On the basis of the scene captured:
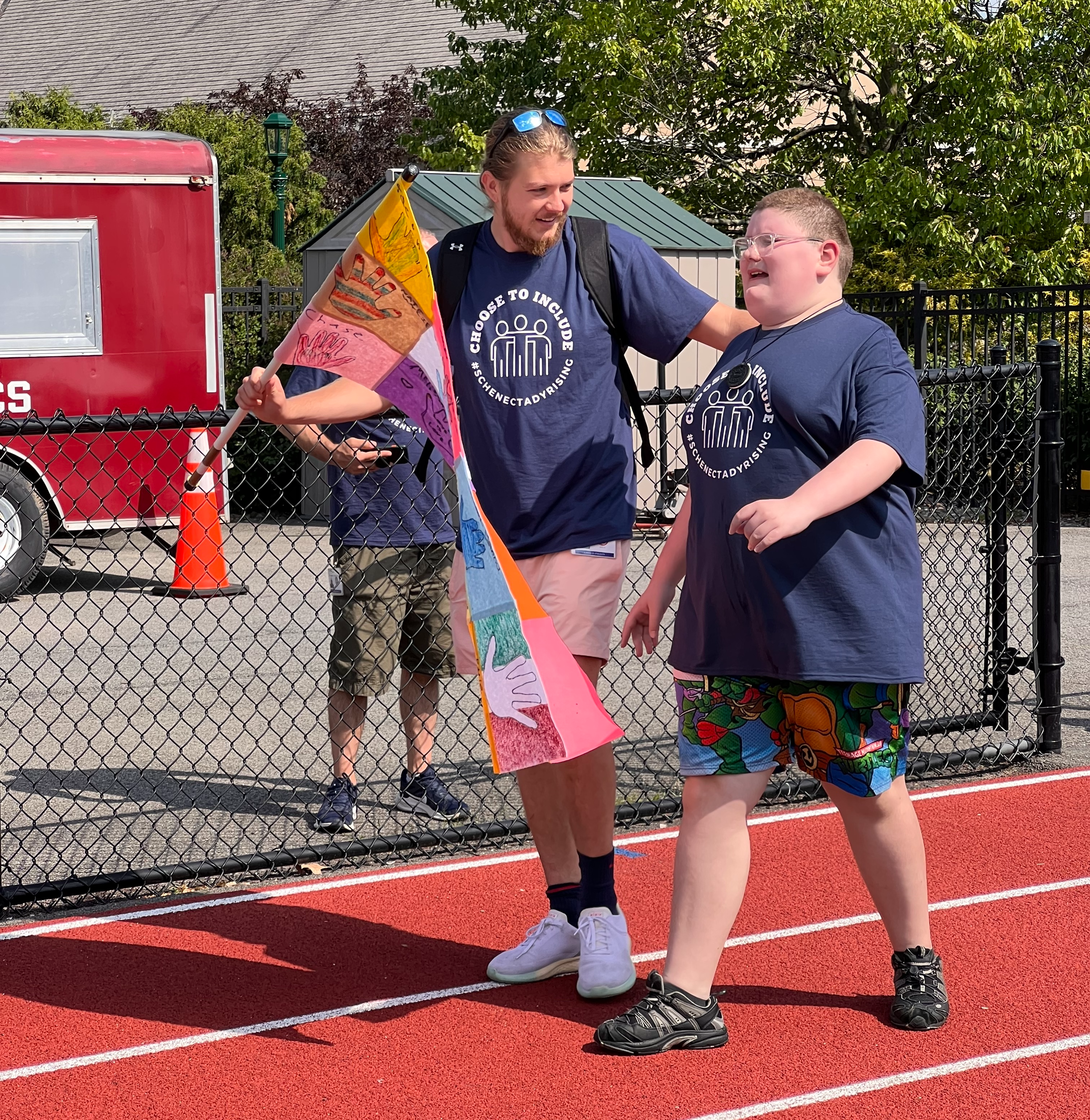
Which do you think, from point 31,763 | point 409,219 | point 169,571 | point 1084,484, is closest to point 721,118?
point 169,571

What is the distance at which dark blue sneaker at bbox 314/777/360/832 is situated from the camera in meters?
5.26

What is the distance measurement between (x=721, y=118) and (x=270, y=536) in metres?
7.99

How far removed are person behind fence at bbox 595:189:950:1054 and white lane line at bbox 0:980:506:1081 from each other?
0.58m

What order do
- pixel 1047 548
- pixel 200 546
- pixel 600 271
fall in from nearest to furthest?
pixel 600 271 < pixel 1047 548 < pixel 200 546

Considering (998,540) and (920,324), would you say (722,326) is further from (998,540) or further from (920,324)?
(920,324)

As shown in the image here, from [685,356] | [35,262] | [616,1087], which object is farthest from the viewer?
[685,356]

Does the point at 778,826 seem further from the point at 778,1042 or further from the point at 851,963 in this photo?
the point at 778,1042

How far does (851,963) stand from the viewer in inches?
155

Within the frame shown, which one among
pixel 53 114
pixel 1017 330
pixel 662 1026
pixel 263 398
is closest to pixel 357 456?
pixel 263 398

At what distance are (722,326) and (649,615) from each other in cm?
74

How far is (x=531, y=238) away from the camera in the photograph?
11.8 ft

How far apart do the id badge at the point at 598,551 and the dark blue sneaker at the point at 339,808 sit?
2002mm

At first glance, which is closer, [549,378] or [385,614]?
[549,378]

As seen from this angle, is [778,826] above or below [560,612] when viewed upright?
below
